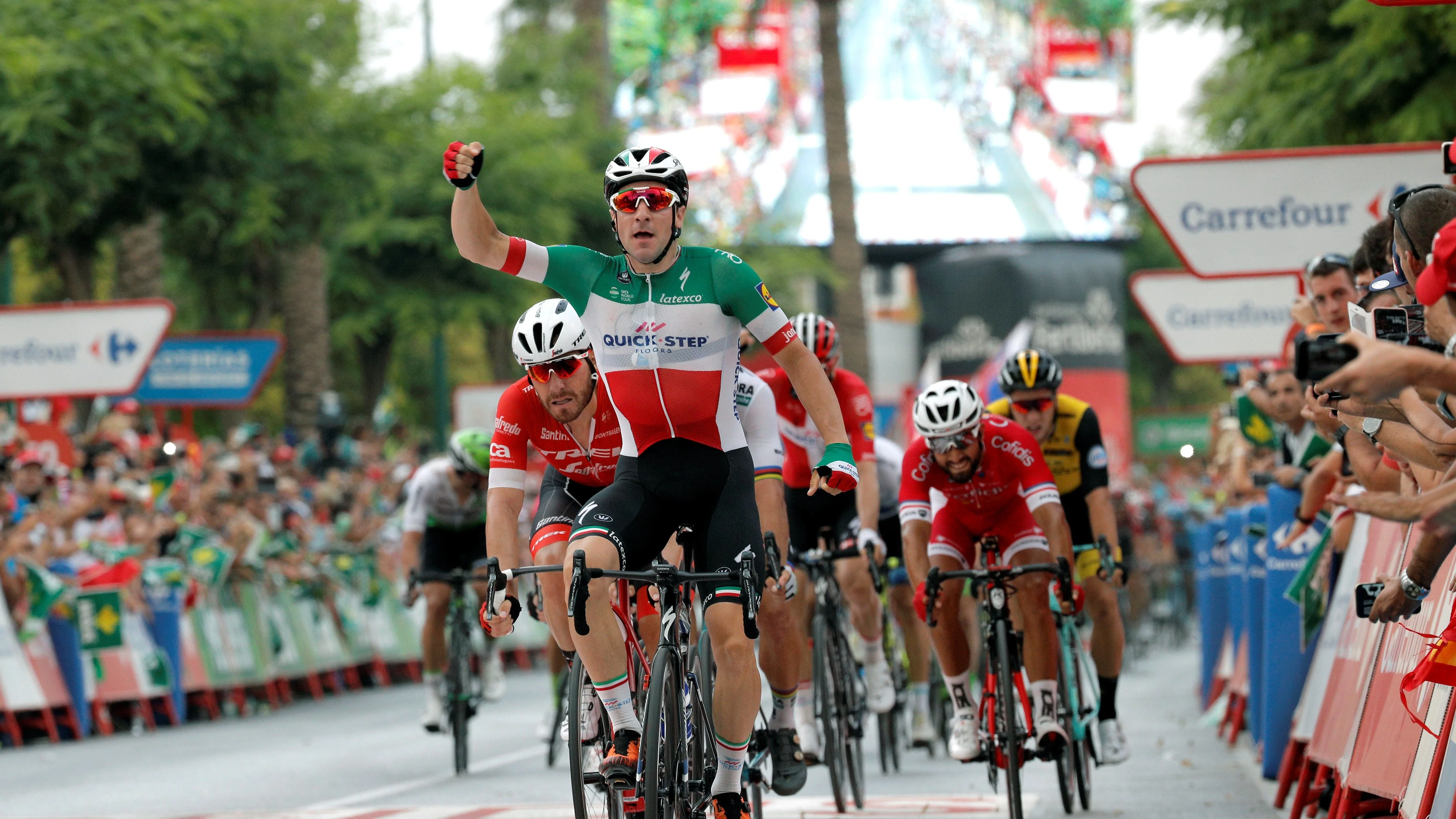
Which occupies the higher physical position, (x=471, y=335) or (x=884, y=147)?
(x=884, y=147)

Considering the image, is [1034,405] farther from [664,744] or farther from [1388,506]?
[1388,506]

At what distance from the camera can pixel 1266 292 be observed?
52.2 ft

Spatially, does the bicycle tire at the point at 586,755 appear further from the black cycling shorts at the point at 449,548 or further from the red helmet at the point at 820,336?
the black cycling shorts at the point at 449,548

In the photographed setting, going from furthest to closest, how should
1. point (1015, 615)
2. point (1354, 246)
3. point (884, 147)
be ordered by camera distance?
point (884, 147)
point (1354, 246)
point (1015, 615)

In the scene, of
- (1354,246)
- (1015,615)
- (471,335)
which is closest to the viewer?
(1015,615)

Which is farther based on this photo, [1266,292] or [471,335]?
[471,335]

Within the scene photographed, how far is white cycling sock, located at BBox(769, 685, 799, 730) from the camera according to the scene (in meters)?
8.17

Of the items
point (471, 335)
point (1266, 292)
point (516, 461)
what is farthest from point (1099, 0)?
point (516, 461)

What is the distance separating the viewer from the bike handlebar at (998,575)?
8.45 metres

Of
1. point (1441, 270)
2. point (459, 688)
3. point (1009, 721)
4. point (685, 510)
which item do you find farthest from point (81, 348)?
point (1441, 270)

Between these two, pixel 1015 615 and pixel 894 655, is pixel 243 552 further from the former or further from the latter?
pixel 1015 615

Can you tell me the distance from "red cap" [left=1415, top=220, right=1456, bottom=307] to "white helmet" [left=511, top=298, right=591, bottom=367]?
10.7ft

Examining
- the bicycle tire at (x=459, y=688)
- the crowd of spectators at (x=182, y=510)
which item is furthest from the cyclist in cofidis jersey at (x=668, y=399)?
the crowd of spectators at (x=182, y=510)

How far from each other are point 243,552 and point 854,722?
9.86m
